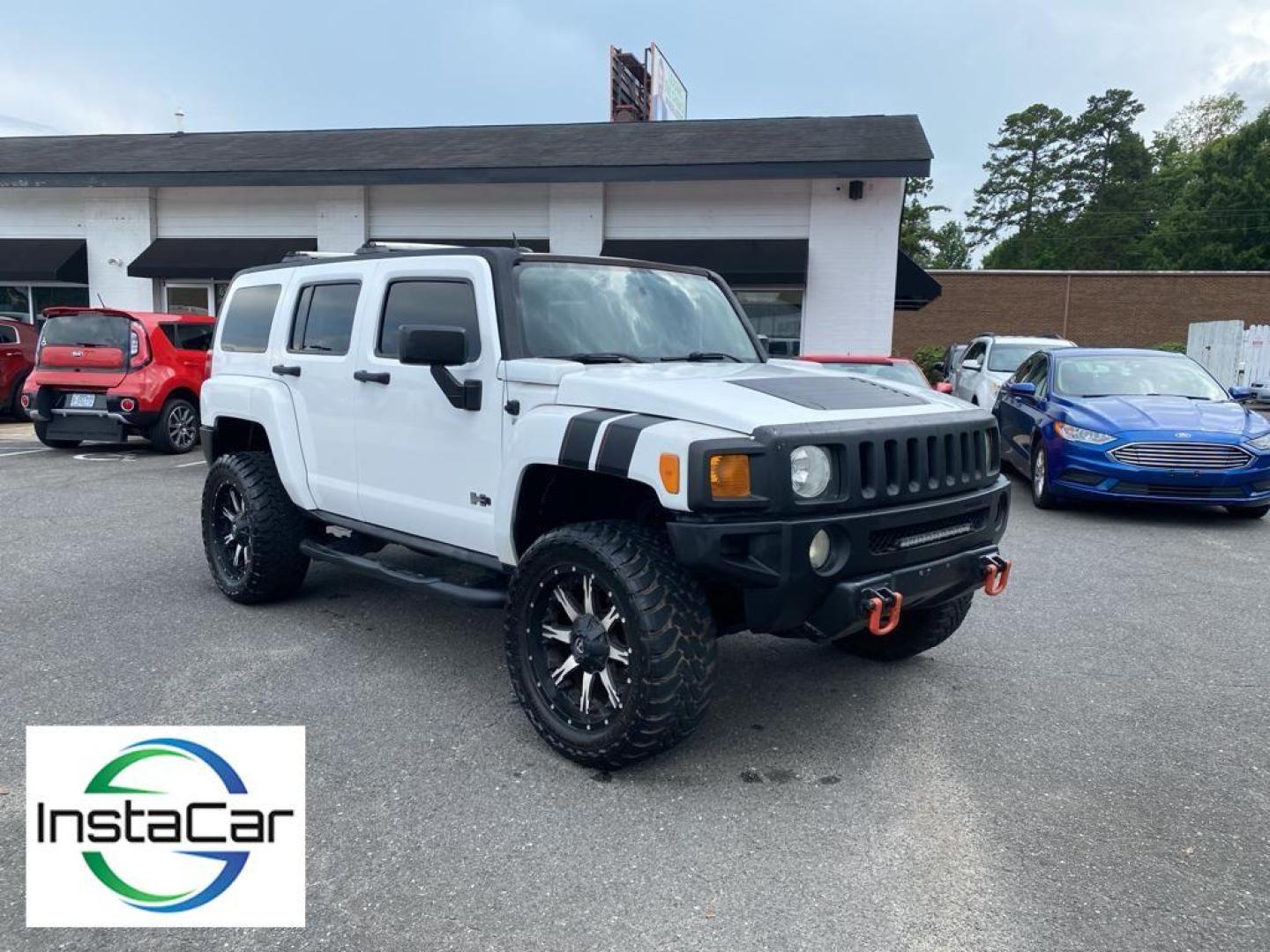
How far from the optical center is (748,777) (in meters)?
3.39

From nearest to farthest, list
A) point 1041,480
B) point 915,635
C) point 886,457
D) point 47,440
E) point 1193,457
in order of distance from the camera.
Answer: point 886,457
point 915,635
point 1193,457
point 1041,480
point 47,440

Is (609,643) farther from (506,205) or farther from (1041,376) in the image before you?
(506,205)

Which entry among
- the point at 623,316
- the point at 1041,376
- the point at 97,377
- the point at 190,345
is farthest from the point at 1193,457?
the point at 97,377

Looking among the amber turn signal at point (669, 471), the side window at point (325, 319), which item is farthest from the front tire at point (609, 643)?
the side window at point (325, 319)

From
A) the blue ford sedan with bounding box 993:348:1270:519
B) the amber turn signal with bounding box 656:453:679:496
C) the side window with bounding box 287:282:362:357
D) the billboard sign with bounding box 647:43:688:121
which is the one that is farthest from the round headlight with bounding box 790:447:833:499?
the billboard sign with bounding box 647:43:688:121

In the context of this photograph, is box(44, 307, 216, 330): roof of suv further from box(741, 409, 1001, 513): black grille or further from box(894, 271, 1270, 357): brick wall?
box(894, 271, 1270, 357): brick wall

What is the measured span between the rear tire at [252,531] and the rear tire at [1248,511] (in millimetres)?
7828

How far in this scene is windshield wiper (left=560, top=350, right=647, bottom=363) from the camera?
390cm

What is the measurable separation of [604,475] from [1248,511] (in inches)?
300

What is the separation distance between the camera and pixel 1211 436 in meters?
7.93

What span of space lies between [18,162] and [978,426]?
24.0 metres

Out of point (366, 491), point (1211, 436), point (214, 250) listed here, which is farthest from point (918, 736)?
point (214, 250)

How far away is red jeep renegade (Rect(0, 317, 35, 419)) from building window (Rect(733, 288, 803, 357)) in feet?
38.1

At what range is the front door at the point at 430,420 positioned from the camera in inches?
155
